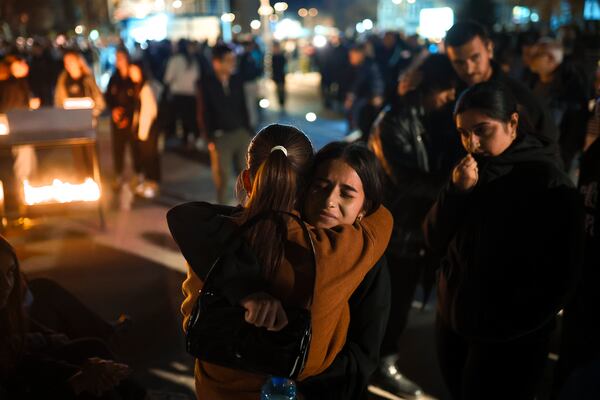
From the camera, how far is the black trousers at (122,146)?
851 cm

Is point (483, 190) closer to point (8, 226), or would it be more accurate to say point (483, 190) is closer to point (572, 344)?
point (572, 344)

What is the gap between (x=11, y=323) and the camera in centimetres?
278

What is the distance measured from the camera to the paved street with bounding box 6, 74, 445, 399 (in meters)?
4.22

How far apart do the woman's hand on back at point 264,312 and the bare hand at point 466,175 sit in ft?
3.82

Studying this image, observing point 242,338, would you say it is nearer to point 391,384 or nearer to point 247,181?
point 247,181

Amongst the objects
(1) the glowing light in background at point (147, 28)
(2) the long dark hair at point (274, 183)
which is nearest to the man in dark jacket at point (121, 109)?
(2) the long dark hair at point (274, 183)

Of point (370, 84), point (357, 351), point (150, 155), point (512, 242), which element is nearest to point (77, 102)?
point (150, 155)

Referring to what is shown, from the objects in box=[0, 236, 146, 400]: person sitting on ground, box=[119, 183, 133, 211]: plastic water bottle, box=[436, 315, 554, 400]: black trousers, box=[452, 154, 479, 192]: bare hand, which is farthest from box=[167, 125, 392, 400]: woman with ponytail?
box=[119, 183, 133, 211]: plastic water bottle

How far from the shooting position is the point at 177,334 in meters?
4.64

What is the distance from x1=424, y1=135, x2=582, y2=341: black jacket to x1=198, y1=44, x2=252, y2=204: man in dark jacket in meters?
4.58

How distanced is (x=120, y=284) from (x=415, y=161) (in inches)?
120

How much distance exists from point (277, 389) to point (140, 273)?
4088mm

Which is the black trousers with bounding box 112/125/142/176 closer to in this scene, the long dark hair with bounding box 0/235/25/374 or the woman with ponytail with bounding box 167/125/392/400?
the long dark hair with bounding box 0/235/25/374

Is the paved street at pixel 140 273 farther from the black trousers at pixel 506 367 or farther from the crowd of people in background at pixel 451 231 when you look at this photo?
the black trousers at pixel 506 367
